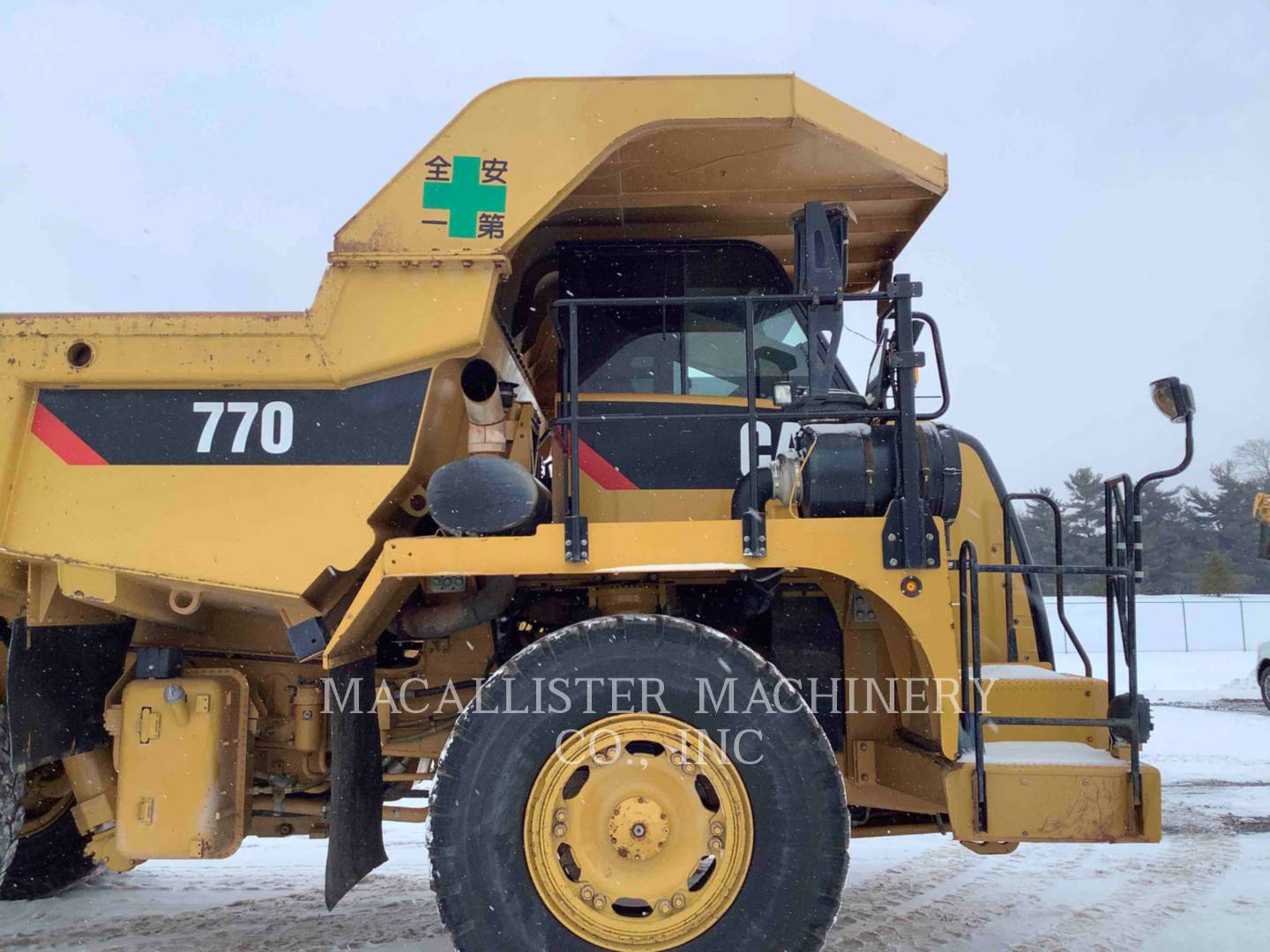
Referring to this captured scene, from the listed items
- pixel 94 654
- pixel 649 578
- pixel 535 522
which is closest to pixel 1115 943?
pixel 649 578

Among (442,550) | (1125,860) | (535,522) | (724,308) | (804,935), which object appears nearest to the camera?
(804,935)

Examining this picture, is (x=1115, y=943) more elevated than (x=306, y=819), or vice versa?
(x=306, y=819)

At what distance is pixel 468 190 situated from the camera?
3.41m

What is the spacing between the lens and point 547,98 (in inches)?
135

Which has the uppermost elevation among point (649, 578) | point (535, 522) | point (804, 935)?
point (535, 522)

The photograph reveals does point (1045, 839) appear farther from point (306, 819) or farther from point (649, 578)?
point (306, 819)

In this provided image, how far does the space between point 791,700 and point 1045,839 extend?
103cm

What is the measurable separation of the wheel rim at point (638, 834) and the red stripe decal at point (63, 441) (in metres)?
2.03

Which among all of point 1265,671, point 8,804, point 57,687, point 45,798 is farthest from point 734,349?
point 1265,671

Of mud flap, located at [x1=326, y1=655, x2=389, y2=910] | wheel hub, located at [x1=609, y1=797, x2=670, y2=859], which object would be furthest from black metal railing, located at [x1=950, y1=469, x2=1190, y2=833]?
mud flap, located at [x1=326, y1=655, x2=389, y2=910]

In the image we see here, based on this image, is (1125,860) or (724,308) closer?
(724,308)

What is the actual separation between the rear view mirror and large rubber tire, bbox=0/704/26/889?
15.2 feet

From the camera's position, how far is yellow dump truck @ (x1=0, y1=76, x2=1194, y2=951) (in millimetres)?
3148

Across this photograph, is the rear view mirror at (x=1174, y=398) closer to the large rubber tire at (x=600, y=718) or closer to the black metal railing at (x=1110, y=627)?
the black metal railing at (x=1110, y=627)
